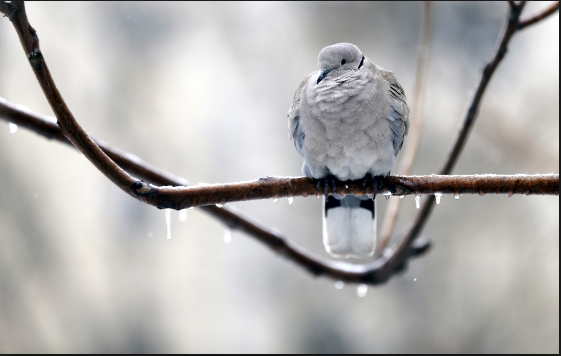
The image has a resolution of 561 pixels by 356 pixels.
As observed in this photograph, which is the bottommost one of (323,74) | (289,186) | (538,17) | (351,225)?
(351,225)

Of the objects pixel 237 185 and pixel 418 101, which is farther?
pixel 418 101

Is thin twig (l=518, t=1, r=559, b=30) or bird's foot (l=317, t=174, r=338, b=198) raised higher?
thin twig (l=518, t=1, r=559, b=30)

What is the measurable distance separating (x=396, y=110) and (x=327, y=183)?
224mm

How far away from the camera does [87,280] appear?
196 cm

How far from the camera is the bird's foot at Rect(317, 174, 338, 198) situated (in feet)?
2.92

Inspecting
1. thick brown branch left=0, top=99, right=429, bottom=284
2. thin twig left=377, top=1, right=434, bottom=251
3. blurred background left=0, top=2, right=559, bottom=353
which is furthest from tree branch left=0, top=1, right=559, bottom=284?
blurred background left=0, top=2, right=559, bottom=353

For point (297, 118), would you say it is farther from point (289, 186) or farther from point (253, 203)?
point (253, 203)

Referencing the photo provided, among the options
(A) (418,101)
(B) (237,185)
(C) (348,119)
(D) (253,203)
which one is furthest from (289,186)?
(D) (253,203)

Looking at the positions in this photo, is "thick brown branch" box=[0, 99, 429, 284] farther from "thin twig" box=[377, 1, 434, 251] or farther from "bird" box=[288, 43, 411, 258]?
"bird" box=[288, 43, 411, 258]

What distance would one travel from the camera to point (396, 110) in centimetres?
92

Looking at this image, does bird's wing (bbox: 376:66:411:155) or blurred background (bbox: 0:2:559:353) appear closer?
bird's wing (bbox: 376:66:411:155)

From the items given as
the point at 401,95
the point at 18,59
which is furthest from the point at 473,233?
the point at 18,59

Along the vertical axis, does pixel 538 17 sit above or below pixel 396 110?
above

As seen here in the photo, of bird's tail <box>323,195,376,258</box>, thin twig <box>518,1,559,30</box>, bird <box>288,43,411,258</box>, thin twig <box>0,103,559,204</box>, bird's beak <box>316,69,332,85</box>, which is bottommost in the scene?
bird's tail <box>323,195,376,258</box>
